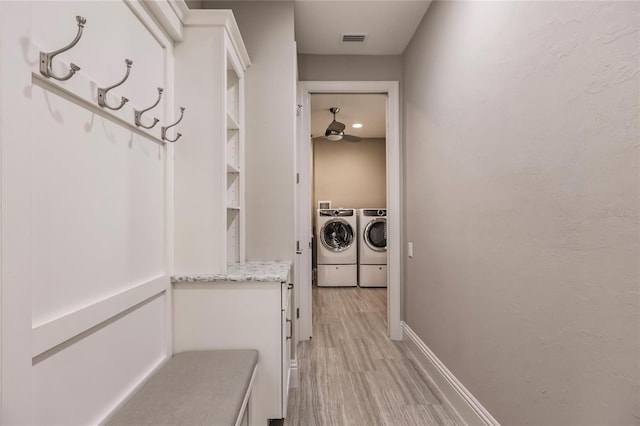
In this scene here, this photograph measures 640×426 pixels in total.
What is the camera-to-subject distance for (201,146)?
1680mm

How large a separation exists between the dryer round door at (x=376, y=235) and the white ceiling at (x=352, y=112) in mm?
1601

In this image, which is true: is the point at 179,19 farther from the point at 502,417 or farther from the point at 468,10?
the point at 502,417

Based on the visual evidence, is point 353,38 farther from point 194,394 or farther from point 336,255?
point 336,255

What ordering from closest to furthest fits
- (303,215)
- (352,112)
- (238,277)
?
(238,277) < (303,215) < (352,112)

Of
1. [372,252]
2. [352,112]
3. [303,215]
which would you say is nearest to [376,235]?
[372,252]

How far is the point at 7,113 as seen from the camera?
71 cm

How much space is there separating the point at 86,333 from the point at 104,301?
105 millimetres

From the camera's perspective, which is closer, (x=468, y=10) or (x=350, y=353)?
(x=468, y=10)

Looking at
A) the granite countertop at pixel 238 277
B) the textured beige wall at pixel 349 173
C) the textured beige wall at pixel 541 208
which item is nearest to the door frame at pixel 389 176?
the textured beige wall at pixel 541 208

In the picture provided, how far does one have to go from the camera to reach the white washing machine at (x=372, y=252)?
5.29 metres

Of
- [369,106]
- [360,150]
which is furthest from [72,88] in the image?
[360,150]

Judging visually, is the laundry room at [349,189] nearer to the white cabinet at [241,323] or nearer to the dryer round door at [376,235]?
the dryer round door at [376,235]

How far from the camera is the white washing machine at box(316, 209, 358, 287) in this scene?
534 centimetres

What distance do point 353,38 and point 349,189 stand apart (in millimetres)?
3548
